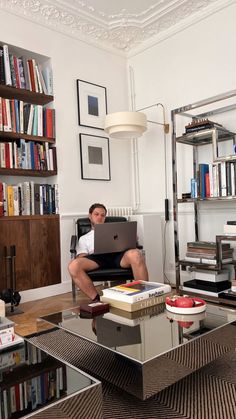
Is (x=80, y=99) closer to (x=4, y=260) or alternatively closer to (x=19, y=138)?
(x=19, y=138)

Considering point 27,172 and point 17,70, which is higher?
point 17,70

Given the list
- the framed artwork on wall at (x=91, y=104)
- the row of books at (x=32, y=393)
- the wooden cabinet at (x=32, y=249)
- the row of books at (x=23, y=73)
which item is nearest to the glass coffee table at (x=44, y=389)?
the row of books at (x=32, y=393)

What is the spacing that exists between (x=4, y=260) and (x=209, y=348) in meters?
2.06

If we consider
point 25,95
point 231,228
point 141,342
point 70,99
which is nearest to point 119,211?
point 70,99

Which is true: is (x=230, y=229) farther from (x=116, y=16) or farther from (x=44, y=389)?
(x=116, y=16)

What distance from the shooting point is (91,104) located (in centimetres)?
360

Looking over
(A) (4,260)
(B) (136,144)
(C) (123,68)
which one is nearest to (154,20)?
(C) (123,68)

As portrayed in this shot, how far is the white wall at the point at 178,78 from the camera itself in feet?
10.1

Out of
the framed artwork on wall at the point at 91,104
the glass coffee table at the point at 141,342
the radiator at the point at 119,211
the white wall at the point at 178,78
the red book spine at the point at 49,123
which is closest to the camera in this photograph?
the glass coffee table at the point at 141,342

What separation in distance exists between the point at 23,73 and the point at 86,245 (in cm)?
177

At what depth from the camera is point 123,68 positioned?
3994 millimetres

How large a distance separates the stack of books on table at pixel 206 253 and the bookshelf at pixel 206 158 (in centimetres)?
2

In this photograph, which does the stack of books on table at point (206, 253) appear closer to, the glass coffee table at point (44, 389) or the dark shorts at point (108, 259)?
the dark shorts at point (108, 259)

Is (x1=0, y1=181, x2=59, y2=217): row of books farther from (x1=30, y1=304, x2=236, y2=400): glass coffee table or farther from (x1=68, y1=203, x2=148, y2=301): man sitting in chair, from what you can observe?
(x1=30, y1=304, x2=236, y2=400): glass coffee table
